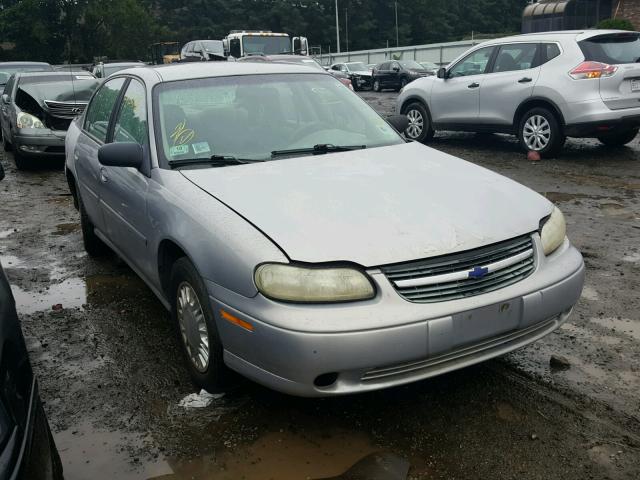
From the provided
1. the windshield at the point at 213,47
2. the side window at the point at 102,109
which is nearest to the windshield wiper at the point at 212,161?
the side window at the point at 102,109

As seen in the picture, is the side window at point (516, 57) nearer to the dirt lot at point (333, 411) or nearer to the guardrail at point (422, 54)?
the dirt lot at point (333, 411)

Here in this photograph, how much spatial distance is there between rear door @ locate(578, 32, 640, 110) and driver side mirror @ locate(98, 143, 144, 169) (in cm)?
735

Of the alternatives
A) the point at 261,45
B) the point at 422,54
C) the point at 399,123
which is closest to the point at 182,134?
the point at 399,123

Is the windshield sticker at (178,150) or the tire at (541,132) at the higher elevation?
the windshield sticker at (178,150)

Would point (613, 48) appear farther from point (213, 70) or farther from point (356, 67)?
point (356, 67)

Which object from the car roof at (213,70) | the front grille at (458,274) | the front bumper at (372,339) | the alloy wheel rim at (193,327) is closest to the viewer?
the front bumper at (372,339)

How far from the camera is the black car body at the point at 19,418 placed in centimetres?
180

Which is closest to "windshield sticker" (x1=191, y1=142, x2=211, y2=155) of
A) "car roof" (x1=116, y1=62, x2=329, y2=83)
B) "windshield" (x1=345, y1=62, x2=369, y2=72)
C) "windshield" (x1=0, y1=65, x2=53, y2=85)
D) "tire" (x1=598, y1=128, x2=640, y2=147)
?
"car roof" (x1=116, y1=62, x2=329, y2=83)

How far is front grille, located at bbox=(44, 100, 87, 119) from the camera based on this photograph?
10828 mm

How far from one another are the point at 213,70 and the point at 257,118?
580 millimetres

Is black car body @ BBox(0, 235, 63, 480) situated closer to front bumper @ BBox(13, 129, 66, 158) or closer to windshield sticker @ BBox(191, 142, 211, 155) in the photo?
windshield sticker @ BBox(191, 142, 211, 155)

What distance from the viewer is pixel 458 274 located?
2.85 meters

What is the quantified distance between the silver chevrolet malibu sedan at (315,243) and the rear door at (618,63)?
238 inches

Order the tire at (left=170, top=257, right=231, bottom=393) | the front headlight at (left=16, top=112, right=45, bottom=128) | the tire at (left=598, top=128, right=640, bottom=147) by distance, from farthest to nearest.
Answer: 1. the front headlight at (left=16, top=112, right=45, bottom=128)
2. the tire at (left=598, top=128, right=640, bottom=147)
3. the tire at (left=170, top=257, right=231, bottom=393)
